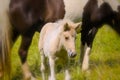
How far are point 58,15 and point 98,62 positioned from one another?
0.98 metres

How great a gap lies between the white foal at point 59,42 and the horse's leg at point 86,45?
121 centimetres

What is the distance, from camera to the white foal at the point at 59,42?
15.4 feet

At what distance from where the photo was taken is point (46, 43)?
17.1ft

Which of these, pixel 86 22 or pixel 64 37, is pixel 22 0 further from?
pixel 64 37

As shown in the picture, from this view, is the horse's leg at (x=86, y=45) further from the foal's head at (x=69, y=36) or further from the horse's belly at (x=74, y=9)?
the foal's head at (x=69, y=36)

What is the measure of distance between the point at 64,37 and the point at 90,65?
213 centimetres

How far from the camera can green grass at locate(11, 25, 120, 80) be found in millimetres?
5945

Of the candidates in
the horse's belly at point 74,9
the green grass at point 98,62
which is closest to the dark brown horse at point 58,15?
the horse's belly at point 74,9

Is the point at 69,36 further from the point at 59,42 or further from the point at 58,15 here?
the point at 58,15

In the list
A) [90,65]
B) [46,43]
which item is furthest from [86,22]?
[46,43]

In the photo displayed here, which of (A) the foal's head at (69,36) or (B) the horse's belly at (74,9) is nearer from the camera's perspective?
(A) the foal's head at (69,36)

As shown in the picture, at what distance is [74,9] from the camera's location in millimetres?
6988

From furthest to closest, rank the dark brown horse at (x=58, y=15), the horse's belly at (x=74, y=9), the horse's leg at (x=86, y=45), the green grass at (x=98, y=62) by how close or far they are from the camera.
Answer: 1. the horse's belly at (x=74, y=9)
2. the horse's leg at (x=86, y=45)
3. the dark brown horse at (x=58, y=15)
4. the green grass at (x=98, y=62)

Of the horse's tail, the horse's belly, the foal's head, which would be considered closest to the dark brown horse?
the horse's belly
